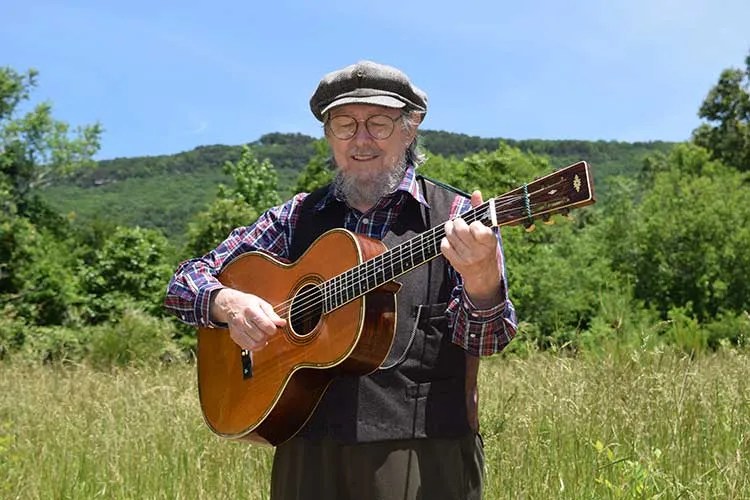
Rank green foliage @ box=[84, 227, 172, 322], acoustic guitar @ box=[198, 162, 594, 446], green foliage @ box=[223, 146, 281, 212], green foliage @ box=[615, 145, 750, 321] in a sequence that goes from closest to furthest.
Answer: acoustic guitar @ box=[198, 162, 594, 446] < green foliage @ box=[615, 145, 750, 321] < green foliage @ box=[84, 227, 172, 322] < green foliage @ box=[223, 146, 281, 212]

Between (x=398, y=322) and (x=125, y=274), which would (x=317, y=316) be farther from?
(x=125, y=274)

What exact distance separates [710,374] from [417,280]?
2636 mm

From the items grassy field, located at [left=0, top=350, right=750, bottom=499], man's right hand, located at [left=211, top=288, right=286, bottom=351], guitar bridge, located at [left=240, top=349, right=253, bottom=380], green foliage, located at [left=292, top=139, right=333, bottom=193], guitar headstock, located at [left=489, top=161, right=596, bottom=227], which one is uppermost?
green foliage, located at [left=292, top=139, right=333, bottom=193]

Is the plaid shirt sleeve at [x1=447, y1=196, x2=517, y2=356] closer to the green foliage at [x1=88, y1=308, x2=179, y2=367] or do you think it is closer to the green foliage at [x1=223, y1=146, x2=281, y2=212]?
the green foliage at [x1=88, y1=308, x2=179, y2=367]

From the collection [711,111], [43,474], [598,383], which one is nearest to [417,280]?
[598,383]

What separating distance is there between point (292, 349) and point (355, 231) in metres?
0.37

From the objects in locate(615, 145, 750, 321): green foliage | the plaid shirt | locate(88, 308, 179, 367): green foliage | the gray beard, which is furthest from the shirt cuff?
locate(615, 145, 750, 321): green foliage

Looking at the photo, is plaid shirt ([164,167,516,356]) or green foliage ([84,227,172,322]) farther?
green foliage ([84,227,172,322])

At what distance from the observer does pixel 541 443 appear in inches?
143

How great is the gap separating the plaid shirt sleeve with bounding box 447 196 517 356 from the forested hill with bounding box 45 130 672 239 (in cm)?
6549

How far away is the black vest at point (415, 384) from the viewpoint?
211 centimetres

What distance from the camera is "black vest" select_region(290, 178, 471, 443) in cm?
211

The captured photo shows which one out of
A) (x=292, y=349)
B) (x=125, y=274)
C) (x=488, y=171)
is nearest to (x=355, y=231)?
(x=292, y=349)

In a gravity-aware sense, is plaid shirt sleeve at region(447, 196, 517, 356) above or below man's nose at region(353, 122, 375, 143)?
below
